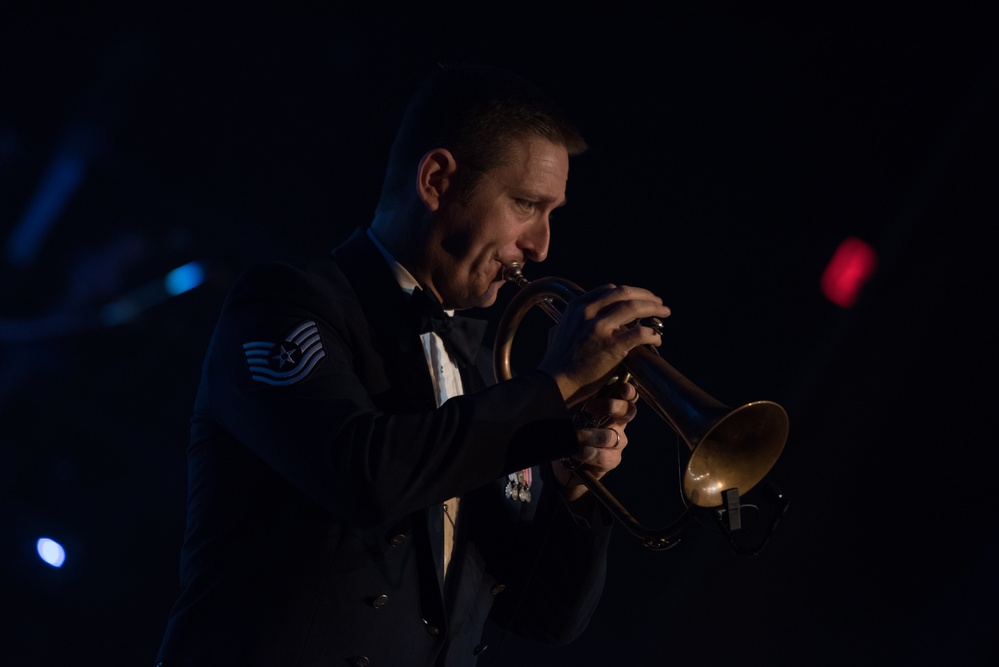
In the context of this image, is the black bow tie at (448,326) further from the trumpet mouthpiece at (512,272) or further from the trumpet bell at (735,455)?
the trumpet bell at (735,455)

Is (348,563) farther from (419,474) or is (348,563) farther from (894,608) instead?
(894,608)

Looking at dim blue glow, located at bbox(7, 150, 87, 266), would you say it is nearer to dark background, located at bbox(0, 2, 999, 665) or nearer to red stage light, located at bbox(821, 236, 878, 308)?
dark background, located at bbox(0, 2, 999, 665)

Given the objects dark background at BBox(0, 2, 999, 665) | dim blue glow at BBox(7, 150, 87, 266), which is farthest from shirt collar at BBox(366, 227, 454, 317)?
dim blue glow at BBox(7, 150, 87, 266)

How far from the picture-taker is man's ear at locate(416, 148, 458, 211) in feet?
7.06

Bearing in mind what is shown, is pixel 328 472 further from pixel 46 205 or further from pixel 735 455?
pixel 46 205

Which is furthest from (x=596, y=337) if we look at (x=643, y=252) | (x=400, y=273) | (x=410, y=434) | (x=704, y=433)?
(x=643, y=252)

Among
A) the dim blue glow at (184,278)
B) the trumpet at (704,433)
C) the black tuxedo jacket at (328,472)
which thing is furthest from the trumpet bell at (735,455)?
the dim blue glow at (184,278)

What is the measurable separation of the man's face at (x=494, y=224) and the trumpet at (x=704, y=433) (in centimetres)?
45

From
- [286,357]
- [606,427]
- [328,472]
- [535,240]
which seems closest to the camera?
[328,472]

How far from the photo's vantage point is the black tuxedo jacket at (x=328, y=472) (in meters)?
1.55

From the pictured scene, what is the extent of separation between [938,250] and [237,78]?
126 inches

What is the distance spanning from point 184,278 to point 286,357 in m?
2.03

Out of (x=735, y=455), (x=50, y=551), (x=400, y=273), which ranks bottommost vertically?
(x=735, y=455)

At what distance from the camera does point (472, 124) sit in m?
2.17
